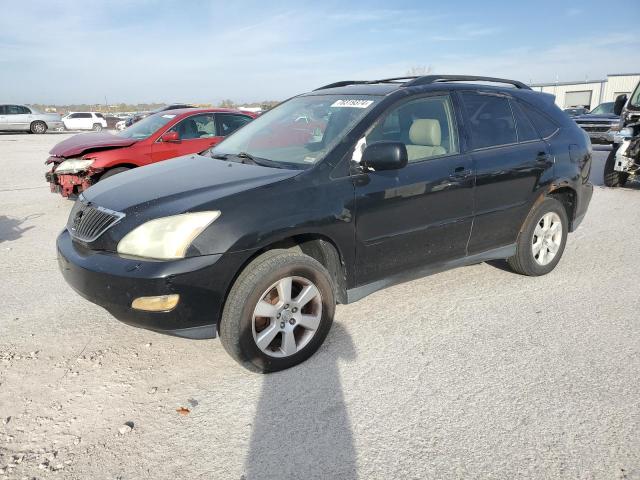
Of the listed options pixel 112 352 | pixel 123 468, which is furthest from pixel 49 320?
pixel 123 468

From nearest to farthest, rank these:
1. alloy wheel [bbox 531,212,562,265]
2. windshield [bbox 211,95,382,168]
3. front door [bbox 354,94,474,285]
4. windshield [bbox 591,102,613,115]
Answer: front door [bbox 354,94,474,285] → windshield [bbox 211,95,382,168] → alloy wheel [bbox 531,212,562,265] → windshield [bbox 591,102,613,115]

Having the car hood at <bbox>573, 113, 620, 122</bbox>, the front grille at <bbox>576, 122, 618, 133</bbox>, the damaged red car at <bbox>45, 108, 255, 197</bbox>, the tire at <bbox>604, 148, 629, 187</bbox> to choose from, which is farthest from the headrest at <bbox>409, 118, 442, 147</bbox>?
the car hood at <bbox>573, 113, 620, 122</bbox>

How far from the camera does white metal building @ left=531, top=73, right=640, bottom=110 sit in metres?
42.8

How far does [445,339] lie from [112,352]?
2.28 m

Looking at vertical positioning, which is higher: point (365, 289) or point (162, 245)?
point (162, 245)

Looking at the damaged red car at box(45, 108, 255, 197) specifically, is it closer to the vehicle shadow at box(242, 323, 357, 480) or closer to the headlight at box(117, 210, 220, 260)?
the headlight at box(117, 210, 220, 260)

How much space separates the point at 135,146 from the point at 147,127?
819mm

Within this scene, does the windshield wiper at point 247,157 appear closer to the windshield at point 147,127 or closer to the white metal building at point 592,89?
the windshield at point 147,127

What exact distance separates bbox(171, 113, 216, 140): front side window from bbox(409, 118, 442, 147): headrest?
5410mm

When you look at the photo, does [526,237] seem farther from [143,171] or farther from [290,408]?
[143,171]

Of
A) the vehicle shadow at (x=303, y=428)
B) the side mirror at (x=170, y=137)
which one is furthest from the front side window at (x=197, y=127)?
the vehicle shadow at (x=303, y=428)

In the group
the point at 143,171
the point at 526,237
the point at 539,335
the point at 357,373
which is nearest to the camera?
the point at 357,373

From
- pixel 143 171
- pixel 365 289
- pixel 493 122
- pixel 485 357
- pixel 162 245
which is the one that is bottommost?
pixel 485 357

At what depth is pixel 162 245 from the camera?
9.04 feet
